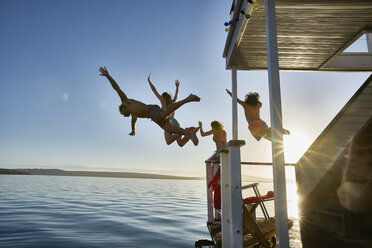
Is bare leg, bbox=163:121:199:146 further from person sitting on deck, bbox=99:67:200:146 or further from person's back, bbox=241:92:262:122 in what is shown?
person's back, bbox=241:92:262:122

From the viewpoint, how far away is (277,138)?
8.56ft

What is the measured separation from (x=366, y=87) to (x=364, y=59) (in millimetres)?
2235

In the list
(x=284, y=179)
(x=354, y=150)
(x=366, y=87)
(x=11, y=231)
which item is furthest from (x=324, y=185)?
(x=11, y=231)

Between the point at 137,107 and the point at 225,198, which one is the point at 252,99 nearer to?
the point at 137,107

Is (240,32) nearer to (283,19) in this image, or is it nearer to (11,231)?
(283,19)

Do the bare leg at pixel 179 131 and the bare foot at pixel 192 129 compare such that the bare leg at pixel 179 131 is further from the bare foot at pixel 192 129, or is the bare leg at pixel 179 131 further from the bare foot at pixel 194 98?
the bare foot at pixel 194 98

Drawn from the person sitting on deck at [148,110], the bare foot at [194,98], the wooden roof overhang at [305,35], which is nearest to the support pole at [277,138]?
the wooden roof overhang at [305,35]

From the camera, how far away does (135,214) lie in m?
11.0

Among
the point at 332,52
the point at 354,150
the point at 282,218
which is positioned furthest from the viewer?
the point at 332,52

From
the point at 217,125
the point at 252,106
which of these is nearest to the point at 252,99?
the point at 252,106

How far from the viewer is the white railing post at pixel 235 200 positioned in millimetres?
2203

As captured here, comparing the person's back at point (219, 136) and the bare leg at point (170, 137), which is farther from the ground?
the person's back at point (219, 136)

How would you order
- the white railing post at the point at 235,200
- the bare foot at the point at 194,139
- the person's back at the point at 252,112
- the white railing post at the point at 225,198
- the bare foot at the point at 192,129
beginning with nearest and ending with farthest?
the white railing post at the point at 235,200 → the white railing post at the point at 225,198 → the bare foot at the point at 194,139 → the bare foot at the point at 192,129 → the person's back at the point at 252,112

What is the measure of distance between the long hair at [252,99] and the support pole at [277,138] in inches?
103
